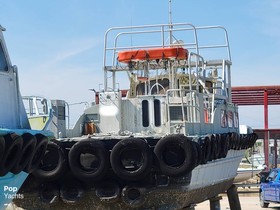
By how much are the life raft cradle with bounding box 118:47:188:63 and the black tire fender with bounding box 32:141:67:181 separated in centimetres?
451

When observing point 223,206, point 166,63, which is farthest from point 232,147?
point 223,206

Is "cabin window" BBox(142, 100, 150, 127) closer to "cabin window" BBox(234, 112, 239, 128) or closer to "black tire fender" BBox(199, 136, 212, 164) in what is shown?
"black tire fender" BBox(199, 136, 212, 164)

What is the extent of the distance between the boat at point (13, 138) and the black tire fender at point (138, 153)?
8.83 ft

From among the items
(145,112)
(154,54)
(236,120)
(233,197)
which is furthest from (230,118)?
(145,112)

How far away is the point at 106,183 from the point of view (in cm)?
1077

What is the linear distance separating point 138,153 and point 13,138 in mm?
4279

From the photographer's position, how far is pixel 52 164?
10820mm

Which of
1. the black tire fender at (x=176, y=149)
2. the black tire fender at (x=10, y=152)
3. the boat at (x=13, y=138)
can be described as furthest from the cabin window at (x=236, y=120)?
the black tire fender at (x=10, y=152)

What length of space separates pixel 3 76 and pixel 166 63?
8058 mm

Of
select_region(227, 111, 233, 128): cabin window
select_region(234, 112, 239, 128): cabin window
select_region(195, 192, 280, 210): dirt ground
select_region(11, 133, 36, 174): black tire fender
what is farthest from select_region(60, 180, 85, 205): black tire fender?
select_region(195, 192, 280, 210): dirt ground

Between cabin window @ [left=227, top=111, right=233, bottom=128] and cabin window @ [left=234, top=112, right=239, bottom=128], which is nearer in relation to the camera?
cabin window @ [left=227, top=111, right=233, bottom=128]

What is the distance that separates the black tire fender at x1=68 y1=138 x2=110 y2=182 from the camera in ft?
34.3

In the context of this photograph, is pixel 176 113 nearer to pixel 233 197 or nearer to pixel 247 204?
pixel 233 197

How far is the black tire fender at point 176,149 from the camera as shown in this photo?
34.1 ft
